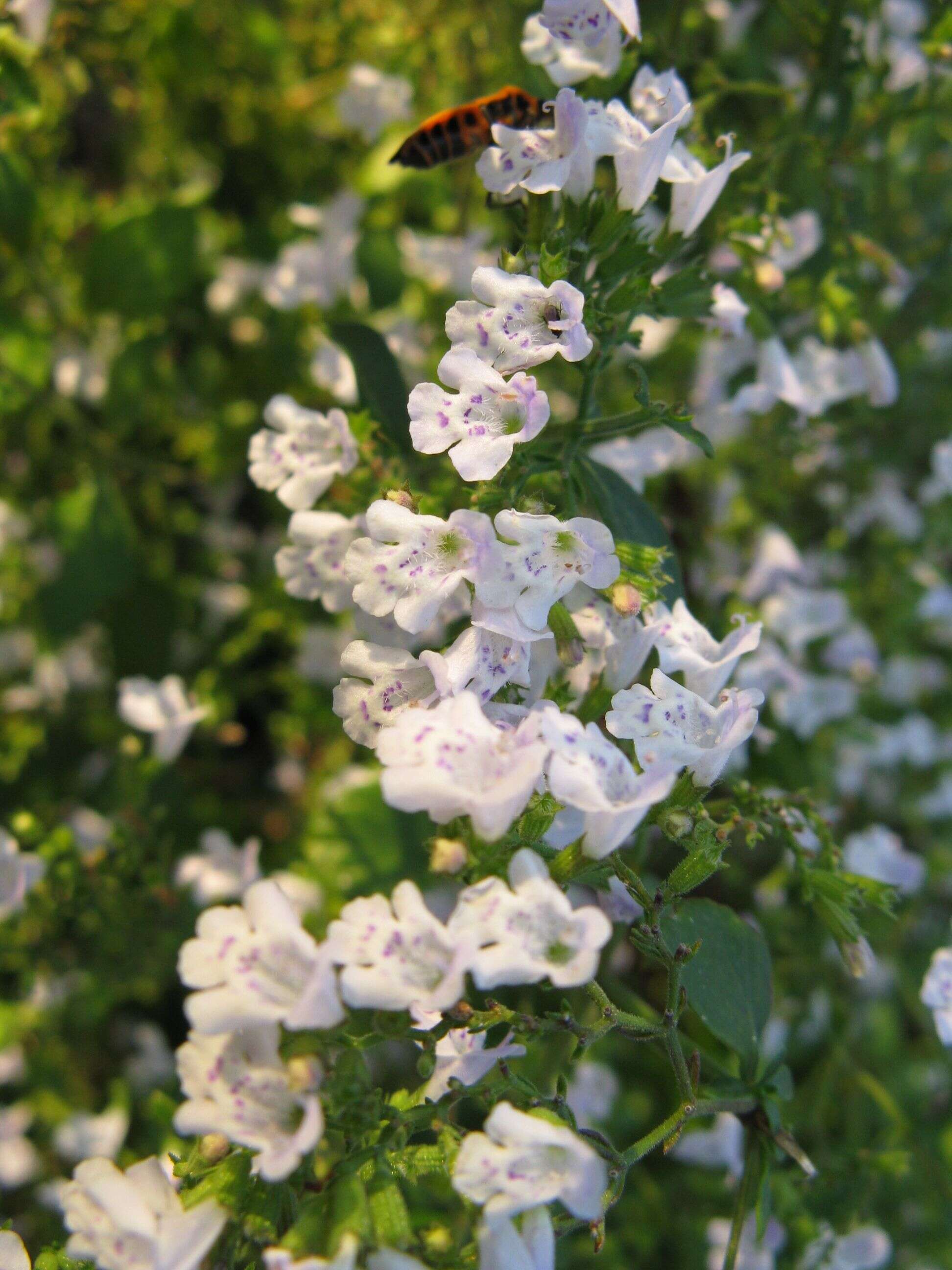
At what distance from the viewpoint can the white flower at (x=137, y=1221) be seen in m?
1.15

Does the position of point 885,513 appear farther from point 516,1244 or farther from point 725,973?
point 516,1244

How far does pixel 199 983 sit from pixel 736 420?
6.35 feet

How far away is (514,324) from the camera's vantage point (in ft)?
4.39

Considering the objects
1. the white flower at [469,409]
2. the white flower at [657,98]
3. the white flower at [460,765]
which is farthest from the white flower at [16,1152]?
the white flower at [657,98]

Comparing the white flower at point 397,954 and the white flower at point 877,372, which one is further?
the white flower at point 877,372

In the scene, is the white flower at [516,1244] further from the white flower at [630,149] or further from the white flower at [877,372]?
the white flower at [877,372]

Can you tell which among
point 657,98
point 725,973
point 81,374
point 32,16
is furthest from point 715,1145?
point 32,16

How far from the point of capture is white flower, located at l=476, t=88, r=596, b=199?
1.37m

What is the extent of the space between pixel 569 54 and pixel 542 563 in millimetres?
854

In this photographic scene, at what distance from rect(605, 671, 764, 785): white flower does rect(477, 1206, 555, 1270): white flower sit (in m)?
0.54

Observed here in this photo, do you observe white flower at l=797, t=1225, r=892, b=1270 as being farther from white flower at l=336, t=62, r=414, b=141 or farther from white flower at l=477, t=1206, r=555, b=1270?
white flower at l=336, t=62, r=414, b=141

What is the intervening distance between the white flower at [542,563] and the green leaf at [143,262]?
1457mm

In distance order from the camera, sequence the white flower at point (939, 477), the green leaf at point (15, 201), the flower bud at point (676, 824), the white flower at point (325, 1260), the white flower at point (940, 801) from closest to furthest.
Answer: the white flower at point (325, 1260), the flower bud at point (676, 824), the green leaf at point (15, 201), the white flower at point (939, 477), the white flower at point (940, 801)

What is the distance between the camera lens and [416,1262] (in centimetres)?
110
